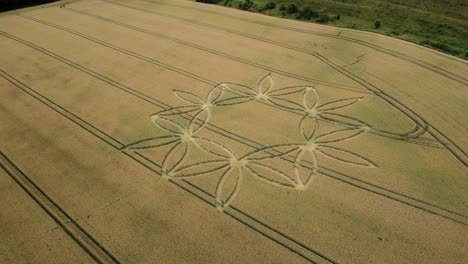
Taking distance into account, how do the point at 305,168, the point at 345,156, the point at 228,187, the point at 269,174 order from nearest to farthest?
1. the point at 228,187
2. the point at 269,174
3. the point at 305,168
4. the point at 345,156

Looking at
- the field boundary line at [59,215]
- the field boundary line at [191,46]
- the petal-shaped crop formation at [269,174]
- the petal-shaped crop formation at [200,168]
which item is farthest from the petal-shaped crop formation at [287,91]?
the field boundary line at [59,215]

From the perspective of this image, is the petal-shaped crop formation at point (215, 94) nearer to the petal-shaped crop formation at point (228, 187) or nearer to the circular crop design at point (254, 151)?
the circular crop design at point (254, 151)

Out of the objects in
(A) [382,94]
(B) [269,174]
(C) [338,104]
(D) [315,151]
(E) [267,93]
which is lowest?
(B) [269,174]

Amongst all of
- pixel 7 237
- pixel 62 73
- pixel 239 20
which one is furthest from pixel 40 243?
pixel 239 20

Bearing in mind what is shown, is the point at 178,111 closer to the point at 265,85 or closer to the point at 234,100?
the point at 234,100

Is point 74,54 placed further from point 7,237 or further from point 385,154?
point 385,154

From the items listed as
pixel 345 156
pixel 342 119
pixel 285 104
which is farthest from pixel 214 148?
pixel 342 119

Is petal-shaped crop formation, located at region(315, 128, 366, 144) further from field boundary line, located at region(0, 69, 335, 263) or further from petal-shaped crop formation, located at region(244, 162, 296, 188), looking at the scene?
field boundary line, located at region(0, 69, 335, 263)
